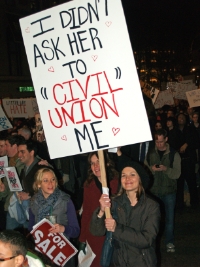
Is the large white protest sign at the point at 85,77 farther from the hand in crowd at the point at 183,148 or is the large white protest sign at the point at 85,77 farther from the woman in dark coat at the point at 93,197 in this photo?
the hand in crowd at the point at 183,148

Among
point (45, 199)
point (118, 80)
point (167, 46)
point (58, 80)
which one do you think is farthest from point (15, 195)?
point (167, 46)

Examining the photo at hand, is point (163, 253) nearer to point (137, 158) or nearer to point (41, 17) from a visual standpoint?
point (137, 158)

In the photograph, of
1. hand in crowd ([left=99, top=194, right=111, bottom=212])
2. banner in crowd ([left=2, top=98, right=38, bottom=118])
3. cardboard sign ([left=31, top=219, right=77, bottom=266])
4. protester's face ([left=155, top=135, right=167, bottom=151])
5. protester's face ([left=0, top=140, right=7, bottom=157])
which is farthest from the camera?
banner in crowd ([left=2, top=98, right=38, bottom=118])

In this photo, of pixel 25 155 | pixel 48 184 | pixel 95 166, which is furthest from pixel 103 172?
pixel 25 155

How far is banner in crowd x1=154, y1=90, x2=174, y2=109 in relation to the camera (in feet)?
53.3

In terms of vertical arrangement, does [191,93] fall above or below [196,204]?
above

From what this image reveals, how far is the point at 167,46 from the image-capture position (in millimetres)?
40094

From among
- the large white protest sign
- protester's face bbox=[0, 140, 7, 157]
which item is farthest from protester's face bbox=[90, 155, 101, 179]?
protester's face bbox=[0, 140, 7, 157]

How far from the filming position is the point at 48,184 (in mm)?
4492

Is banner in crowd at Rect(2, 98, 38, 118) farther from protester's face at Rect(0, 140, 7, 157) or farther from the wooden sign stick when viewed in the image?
the wooden sign stick

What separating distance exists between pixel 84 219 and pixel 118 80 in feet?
6.24

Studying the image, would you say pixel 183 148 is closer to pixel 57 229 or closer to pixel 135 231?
pixel 57 229

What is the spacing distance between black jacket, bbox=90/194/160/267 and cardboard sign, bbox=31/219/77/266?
688 mm

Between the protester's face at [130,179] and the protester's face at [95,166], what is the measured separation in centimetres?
97
